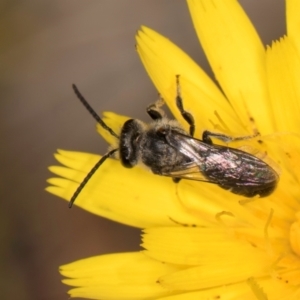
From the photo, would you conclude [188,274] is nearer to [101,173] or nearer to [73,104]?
[101,173]

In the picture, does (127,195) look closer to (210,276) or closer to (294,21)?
(210,276)

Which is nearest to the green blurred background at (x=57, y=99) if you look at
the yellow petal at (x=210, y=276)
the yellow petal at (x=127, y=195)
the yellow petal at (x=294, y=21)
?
the yellow petal at (x=127, y=195)

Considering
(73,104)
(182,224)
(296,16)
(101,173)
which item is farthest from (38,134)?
(296,16)

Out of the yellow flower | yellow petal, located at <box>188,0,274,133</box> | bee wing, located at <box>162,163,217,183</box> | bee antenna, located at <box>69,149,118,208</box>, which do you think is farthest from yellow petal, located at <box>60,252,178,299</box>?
yellow petal, located at <box>188,0,274,133</box>

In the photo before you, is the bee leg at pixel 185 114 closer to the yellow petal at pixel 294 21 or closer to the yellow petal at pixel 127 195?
the yellow petal at pixel 127 195

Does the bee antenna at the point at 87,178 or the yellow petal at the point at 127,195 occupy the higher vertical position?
the bee antenna at the point at 87,178

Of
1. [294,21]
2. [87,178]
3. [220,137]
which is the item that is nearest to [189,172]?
[220,137]
